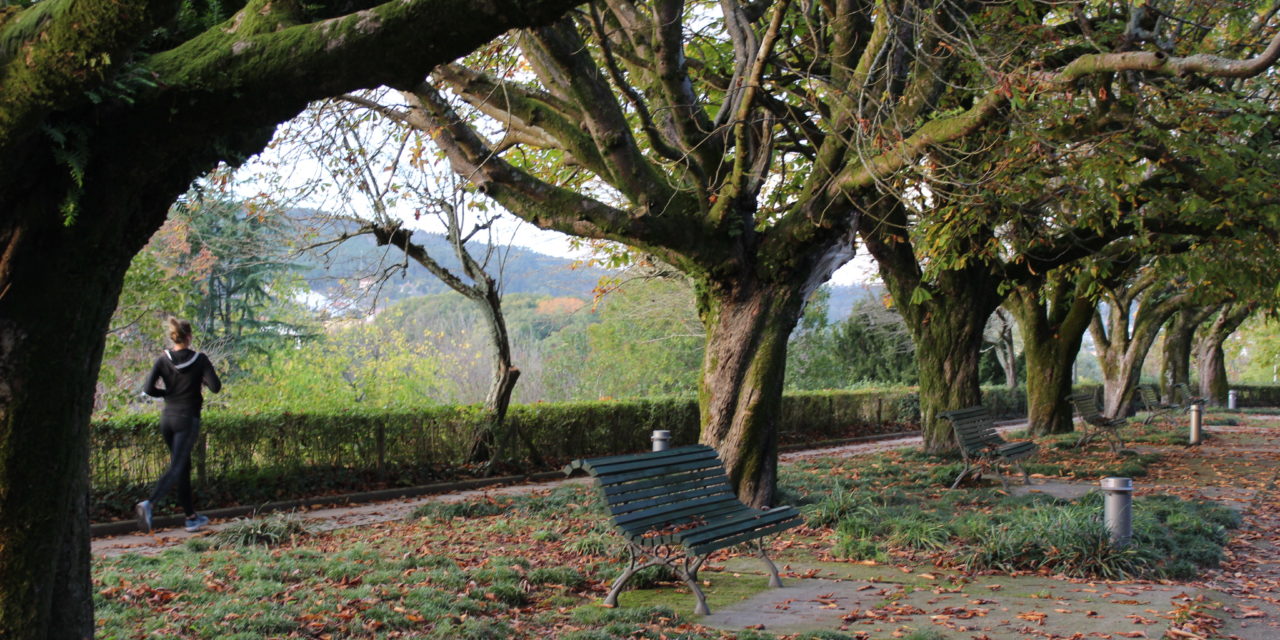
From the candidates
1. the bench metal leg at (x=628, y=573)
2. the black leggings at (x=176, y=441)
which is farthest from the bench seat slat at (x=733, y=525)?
the black leggings at (x=176, y=441)

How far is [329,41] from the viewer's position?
11.6ft

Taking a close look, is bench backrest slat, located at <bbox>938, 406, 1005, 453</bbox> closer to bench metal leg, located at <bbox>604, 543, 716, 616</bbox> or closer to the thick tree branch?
bench metal leg, located at <bbox>604, 543, 716, 616</bbox>

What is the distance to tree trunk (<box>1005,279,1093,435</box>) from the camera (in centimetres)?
1939

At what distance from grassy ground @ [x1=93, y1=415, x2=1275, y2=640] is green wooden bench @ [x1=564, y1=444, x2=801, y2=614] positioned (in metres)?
0.29

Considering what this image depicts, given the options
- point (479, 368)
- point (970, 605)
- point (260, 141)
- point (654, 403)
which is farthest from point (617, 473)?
point (479, 368)

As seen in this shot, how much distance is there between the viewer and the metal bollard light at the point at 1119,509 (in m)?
7.30

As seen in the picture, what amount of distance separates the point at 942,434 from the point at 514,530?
8.68 meters

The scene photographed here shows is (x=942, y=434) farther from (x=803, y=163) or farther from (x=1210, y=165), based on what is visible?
(x=1210, y=165)

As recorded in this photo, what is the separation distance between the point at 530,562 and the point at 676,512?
4.89 ft

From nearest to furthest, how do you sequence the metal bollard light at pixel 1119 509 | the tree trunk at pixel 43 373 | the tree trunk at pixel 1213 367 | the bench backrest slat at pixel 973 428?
the tree trunk at pixel 43 373, the metal bollard light at pixel 1119 509, the bench backrest slat at pixel 973 428, the tree trunk at pixel 1213 367

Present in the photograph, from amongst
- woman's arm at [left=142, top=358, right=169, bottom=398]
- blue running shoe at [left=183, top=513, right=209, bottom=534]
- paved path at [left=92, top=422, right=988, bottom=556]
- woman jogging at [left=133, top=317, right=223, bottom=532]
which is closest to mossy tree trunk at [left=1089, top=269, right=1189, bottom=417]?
paved path at [left=92, top=422, right=988, bottom=556]

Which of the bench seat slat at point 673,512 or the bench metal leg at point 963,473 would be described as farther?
the bench metal leg at point 963,473

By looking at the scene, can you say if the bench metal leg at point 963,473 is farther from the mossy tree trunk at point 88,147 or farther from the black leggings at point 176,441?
the mossy tree trunk at point 88,147

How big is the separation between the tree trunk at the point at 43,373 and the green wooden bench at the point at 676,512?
295 centimetres
